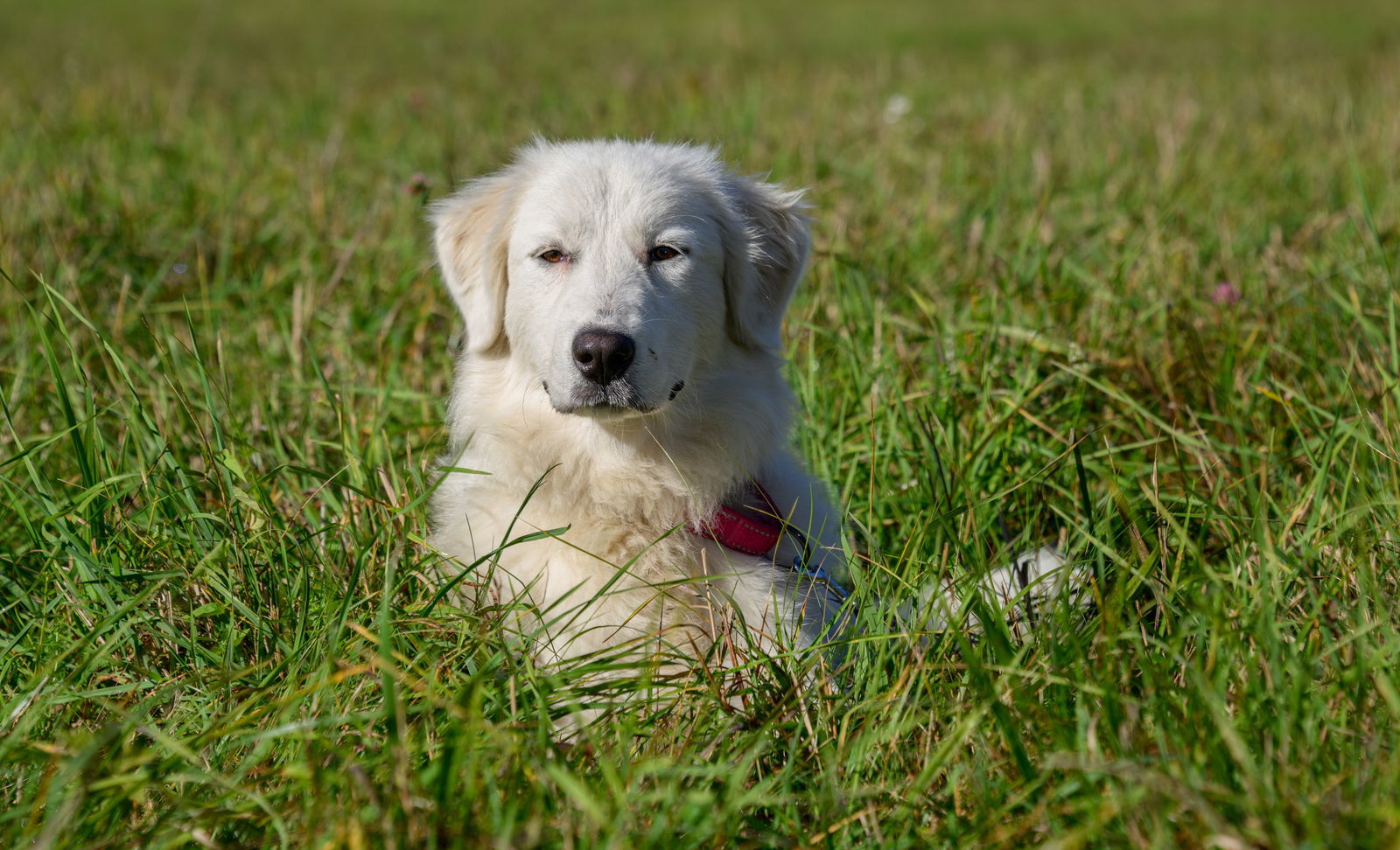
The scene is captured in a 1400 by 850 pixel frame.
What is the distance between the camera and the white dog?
2.68 m

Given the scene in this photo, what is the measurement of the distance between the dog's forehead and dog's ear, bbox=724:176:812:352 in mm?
182

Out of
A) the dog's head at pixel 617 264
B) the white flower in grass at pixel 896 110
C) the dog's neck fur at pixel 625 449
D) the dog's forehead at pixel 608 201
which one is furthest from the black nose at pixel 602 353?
the white flower in grass at pixel 896 110

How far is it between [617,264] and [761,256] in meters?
0.59

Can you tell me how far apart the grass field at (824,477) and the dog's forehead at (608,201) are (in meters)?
0.79

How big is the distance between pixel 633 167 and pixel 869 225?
253cm

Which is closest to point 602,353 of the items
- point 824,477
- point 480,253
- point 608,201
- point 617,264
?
point 617,264

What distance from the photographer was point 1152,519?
296cm

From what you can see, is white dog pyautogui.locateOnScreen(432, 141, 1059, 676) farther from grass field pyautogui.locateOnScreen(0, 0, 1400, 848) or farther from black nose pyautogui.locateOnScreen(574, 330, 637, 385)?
grass field pyautogui.locateOnScreen(0, 0, 1400, 848)

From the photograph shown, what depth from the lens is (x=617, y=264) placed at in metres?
2.89

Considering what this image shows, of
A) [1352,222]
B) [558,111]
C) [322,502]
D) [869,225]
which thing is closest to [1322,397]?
[1352,222]

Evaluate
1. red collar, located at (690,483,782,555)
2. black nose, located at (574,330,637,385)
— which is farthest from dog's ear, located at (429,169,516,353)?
red collar, located at (690,483,782,555)

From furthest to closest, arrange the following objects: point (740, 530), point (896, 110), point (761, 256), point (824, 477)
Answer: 1. point (896, 110)
2. point (824, 477)
3. point (761, 256)
4. point (740, 530)

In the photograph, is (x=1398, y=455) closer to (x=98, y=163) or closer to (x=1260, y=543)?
(x=1260, y=543)

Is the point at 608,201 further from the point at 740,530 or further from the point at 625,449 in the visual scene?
the point at 740,530
